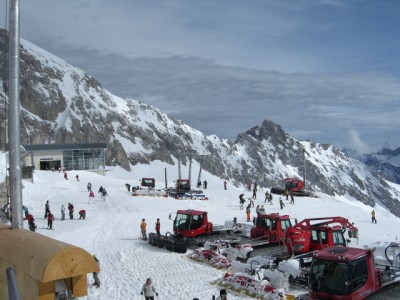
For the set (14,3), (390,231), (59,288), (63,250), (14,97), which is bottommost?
(390,231)

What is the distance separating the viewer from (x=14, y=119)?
938cm

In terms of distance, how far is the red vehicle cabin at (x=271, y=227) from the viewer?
26.8m

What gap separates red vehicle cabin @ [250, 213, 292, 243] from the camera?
2675cm

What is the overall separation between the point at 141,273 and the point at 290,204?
1245 inches

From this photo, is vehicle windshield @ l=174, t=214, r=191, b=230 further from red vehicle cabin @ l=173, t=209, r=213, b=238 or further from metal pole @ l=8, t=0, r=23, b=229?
metal pole @ l=8, t=0, r=23, b=229

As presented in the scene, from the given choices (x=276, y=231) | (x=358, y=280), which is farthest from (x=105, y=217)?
(x=358, y=280)

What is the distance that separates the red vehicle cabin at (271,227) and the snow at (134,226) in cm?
475

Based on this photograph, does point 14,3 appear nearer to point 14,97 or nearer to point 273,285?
point 14,97

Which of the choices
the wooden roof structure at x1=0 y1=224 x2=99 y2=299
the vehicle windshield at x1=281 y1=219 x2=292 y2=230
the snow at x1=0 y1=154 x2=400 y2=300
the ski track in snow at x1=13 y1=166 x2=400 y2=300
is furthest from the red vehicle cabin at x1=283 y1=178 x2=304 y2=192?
the wooden roof structure at x1=0 y1=224 x2=99 y2=299

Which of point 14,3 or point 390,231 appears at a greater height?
point 14,3

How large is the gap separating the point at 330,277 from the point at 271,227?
12.5 meters

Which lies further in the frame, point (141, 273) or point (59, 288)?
point (141, 273)

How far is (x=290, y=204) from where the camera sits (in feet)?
167

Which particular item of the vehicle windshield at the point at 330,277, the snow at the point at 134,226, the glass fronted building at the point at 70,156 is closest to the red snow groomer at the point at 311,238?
the snow at the point at 134,226
